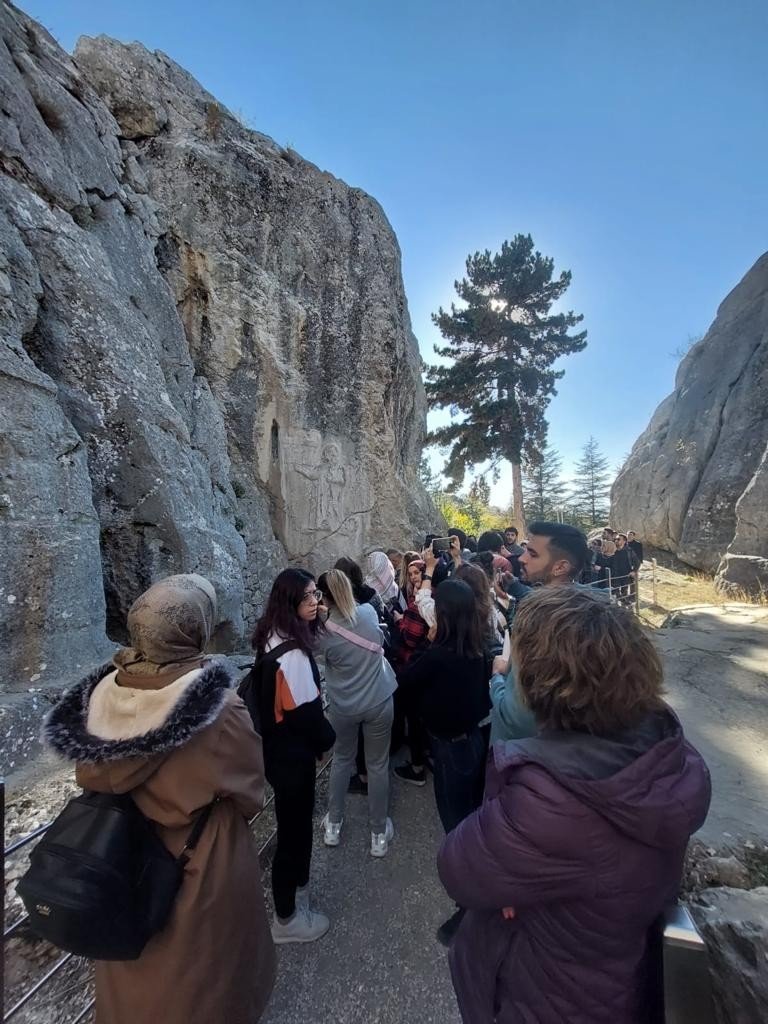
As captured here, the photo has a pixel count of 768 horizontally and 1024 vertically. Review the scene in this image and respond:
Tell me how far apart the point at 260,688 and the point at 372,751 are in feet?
3.74

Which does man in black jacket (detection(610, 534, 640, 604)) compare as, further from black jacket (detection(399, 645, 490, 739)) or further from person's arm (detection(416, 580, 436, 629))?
black jacket (detection(399, 645, 490, 739))

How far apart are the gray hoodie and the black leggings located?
24.0 inches

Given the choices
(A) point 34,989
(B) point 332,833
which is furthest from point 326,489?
(A) point 34,989

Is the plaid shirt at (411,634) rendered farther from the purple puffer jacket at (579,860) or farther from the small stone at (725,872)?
the purple puffer jacket at (579,860)

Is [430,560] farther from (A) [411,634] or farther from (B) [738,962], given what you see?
(B) [738,962]

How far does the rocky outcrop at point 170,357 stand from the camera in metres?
4.20

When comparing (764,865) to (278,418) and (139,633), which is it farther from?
(278,418)

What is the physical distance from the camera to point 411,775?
3969mm

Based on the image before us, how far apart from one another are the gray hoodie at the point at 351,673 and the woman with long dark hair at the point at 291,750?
20.1 inches

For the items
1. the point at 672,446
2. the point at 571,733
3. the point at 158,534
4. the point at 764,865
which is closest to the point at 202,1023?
the point at 571,733

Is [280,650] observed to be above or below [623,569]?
above

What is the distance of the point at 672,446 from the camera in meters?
20.5

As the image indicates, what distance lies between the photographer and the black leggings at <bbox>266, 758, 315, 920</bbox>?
2.46 metres

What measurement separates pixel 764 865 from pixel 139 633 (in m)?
3.49
